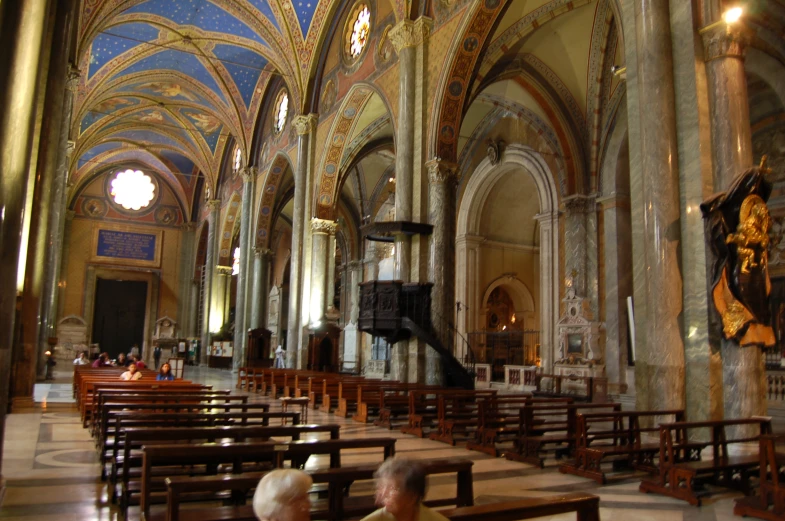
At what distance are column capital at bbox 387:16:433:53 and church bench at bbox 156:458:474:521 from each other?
11653 millimetres

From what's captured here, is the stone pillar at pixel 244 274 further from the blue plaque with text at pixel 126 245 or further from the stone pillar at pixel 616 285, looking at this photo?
the blue plaque with text at pixel 126 245

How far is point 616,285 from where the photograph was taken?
15.9m

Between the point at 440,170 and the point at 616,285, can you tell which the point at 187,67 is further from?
the point at 616,285

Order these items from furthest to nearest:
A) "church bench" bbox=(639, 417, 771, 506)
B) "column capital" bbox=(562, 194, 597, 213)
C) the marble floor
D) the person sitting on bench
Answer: "column capital" bbox=(562, 194, 597, 213), "church bench" bbox=(639, 417, 771, 506), the marble floor, the person sitting on bench

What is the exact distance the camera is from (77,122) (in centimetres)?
2391

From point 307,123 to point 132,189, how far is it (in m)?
20.2

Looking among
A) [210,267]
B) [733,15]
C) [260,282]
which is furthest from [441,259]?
[210,267]

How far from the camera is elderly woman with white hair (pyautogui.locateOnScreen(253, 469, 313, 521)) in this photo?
1.98 m

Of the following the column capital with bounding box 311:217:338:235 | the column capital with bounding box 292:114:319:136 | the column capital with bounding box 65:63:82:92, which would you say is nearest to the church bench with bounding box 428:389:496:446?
the column capital with bounding box 311:217:338:235

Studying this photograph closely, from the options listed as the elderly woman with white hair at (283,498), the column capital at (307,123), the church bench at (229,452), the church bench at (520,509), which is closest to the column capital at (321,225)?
the column capital at (307,123)

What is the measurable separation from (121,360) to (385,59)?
569 inches

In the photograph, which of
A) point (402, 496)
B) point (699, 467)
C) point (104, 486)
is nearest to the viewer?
point (402, 496)

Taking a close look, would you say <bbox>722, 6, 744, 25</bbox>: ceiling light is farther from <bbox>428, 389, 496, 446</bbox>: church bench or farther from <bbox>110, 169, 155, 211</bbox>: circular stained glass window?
<bbox>110, 169, 155, 211</bbox>: circular stained glass window

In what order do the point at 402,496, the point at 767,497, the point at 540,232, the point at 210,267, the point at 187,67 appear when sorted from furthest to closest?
the point at 210,267 → the point at 187,67 → the point at 540,232 → the point at 767,497 → the point at 402,496
